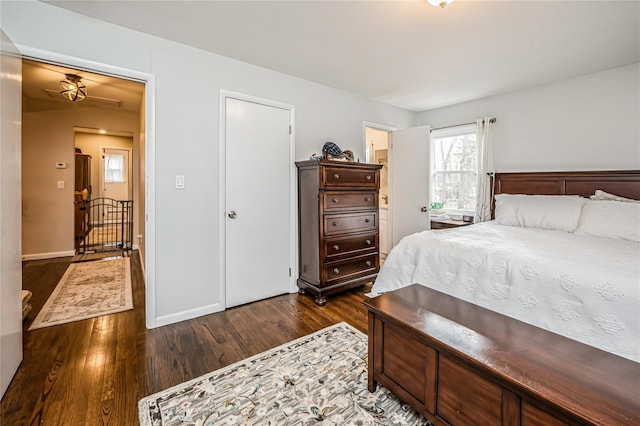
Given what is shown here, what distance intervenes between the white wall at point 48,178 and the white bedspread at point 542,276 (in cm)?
538

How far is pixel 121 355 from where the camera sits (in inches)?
81.0

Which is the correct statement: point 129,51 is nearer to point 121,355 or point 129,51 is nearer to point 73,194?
point 121,355

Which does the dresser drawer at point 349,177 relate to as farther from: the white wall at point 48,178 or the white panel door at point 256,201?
the white wall at point 48,178

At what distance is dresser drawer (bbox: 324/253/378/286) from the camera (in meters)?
3.06

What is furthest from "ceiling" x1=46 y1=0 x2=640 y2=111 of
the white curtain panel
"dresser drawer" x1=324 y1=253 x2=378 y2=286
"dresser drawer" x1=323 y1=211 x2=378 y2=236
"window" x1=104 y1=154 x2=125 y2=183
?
"window" x1=104 y1=154 x2=125 y2=183

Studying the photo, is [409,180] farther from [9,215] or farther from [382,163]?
[9,215]

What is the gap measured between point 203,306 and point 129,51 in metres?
2.28

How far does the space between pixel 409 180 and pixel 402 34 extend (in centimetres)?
225

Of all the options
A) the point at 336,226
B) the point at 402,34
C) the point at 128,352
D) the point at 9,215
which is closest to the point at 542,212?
the point at 336,226

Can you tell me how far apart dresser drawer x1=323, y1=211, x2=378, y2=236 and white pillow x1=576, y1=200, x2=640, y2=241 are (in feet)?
6.25

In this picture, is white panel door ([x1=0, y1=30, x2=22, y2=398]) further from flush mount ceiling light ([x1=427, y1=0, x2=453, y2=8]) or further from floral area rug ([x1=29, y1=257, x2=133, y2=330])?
flush mount ceiling light ([x1=427, y1=0, x2=453, y2=8])

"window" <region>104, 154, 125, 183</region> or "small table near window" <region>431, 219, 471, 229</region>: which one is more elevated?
"window" <region>104, 154, 125, 183</region>

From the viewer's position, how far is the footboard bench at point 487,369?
0.91 metres

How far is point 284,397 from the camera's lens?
1632mm
